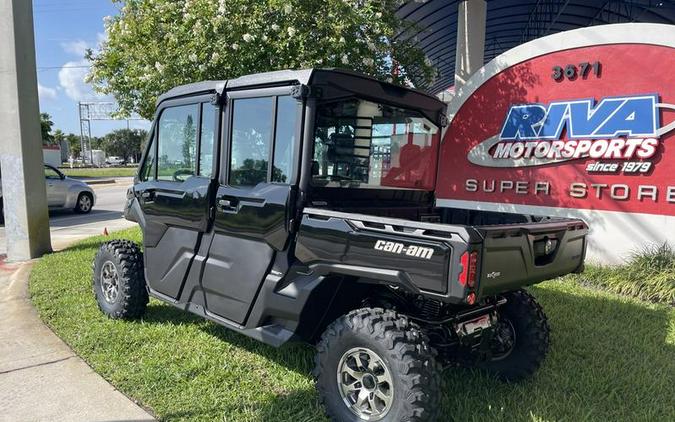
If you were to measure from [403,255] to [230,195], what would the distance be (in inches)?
58.2

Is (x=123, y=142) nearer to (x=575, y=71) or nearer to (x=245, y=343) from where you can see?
(x=575, y=71)

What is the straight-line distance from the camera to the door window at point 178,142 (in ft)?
12.7

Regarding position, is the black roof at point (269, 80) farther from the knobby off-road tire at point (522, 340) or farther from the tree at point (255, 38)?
the tree at point (255, 38)

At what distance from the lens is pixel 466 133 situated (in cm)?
923

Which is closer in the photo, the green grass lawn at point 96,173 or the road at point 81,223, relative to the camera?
the road at point 81,223

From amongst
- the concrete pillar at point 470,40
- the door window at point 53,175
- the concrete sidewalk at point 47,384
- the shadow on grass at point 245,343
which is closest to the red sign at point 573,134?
the concrete pillar at point 470,40

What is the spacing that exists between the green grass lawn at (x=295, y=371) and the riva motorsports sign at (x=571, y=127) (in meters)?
2.64

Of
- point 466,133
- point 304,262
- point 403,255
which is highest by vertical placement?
point 466,133

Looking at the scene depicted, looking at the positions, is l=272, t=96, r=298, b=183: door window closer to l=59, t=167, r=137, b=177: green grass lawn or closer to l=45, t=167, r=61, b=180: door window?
l=45, t=167, r=61, b=180: door window

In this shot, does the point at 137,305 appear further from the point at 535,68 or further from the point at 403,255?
the point at 535,68

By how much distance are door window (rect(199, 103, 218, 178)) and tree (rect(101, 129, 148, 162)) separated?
9360cm

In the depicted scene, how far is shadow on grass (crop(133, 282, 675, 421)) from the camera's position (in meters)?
3.13

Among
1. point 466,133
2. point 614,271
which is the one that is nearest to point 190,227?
point 614,271

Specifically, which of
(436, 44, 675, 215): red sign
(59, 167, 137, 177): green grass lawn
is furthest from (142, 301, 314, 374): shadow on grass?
(59, 167, 137, 177): green grass lawn
